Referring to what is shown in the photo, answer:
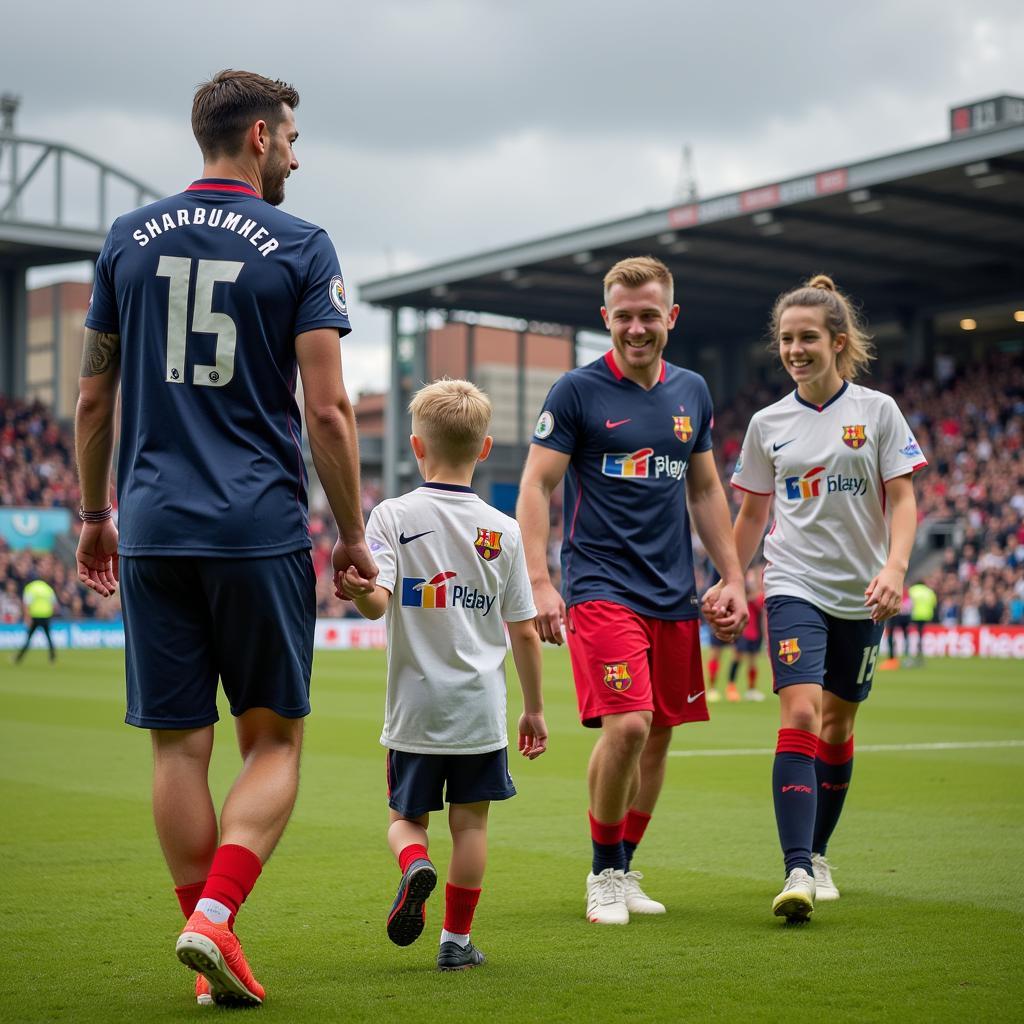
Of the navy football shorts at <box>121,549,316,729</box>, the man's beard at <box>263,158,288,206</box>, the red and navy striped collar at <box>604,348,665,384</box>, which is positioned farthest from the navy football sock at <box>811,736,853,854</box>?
the man's beard at <box>263,158,288,206</box>

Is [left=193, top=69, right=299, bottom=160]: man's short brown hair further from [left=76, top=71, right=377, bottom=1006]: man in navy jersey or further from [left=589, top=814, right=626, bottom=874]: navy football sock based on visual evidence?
[left=589, top=814, right=626, bottom=874]: navy football sock

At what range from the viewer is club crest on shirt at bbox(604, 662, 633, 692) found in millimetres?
5469

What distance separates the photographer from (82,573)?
14.6ft

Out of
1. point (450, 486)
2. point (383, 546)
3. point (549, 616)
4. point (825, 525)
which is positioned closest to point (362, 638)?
point (825, 525)

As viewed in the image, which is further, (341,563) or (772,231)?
(772,231)

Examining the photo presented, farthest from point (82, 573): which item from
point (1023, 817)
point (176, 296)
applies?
point (1023, 817)

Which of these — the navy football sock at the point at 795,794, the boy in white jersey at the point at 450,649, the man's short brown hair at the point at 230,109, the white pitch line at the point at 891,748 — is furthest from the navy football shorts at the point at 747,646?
the man's short brown hair at the point at 230,109

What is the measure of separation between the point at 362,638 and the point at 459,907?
3101cm

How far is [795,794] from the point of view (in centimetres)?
541

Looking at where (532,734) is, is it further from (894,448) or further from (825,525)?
(894,448)

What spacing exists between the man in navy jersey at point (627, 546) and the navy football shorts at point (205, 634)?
5.31ft

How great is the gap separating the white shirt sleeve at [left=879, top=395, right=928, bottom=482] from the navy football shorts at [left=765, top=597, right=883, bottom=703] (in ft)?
1.97

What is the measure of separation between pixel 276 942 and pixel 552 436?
2.11 m

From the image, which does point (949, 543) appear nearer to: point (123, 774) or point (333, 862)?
point (123, 774)
